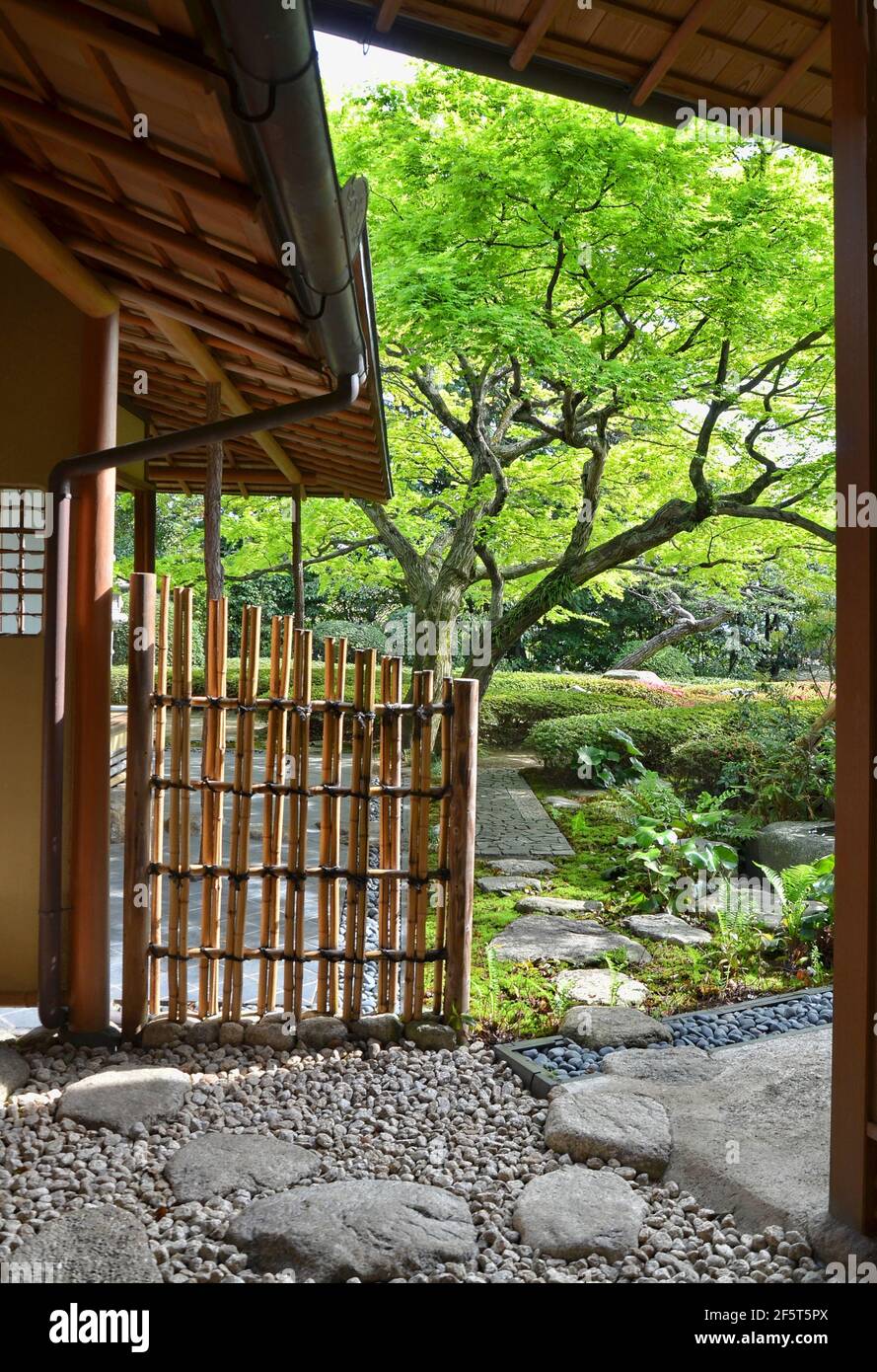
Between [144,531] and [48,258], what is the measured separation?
5.69 metres

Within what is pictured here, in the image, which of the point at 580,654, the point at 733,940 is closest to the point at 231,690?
the point at 580,654

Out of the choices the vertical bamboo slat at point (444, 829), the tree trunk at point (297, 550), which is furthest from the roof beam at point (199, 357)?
the tree trunk at point (297, 550)

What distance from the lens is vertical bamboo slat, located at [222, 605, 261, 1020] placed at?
165 inches

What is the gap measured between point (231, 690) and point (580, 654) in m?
8.16

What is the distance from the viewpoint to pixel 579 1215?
9.54 feet

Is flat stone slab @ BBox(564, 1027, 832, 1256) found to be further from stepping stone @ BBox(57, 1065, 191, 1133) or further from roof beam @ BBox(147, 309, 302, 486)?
roof beam @ BBox(147, 309, 302, 486)

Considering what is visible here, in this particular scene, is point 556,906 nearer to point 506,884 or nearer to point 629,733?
point 506,884

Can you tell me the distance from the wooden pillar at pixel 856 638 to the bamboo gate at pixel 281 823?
5.98ft

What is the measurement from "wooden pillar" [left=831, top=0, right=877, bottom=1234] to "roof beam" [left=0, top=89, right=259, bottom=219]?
1605mm

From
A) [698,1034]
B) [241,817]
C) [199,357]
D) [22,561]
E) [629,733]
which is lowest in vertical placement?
[698,1034]

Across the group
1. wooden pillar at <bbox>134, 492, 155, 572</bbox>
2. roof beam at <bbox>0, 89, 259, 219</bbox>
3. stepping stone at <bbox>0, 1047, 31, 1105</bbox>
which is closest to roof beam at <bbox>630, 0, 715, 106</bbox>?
roof beam at <bbox>0, 89, 259, 219</bbox>

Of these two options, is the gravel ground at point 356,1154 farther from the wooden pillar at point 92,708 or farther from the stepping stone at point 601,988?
the stepping stone at point 601,988

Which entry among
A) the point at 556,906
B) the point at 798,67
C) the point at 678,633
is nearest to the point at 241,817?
the point at 556,906

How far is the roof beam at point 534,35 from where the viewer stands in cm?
290
